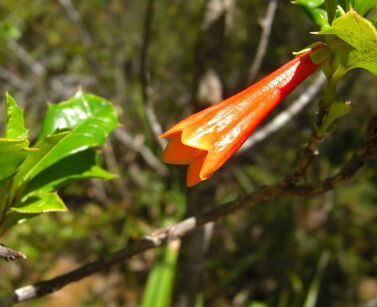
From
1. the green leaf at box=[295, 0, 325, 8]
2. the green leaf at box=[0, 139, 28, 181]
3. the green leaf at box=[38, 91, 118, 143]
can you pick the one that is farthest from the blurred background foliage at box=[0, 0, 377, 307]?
the green leaf at box=[0, 139, 28, 181]

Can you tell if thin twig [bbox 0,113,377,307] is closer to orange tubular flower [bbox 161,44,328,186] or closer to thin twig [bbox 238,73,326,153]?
orange tubular flower [bbox 161,44,328,186]

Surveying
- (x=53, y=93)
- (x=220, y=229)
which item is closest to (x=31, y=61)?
(x=53, y=93)

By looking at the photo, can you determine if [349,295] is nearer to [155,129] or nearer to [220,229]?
[220,229]

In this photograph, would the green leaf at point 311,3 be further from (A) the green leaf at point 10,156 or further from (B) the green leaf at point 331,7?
(A) the green leaf at point 10,156

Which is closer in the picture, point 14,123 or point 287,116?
point 14,123

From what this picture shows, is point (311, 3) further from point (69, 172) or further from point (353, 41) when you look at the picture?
point (69, 172)

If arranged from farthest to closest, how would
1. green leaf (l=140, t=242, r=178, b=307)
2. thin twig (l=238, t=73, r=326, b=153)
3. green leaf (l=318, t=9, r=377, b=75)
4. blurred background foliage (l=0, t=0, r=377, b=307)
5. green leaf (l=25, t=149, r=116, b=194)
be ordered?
blurred background foliage (l=0, t=0, r=377, b=307)
green leaf (l=140, t=242, r=178, b=307)
thin twig (l=238, t=73, r=326, b=153)
green leaf (l=25, t=149, r=116, b=194)
green leaf (l=318, t=9, r=377, b=75)

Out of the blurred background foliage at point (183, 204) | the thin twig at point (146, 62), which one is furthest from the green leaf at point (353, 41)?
the blurred background foliage at point (183, 204)

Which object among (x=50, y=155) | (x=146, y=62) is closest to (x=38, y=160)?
(x=50, y=155)
